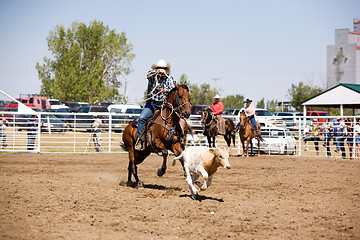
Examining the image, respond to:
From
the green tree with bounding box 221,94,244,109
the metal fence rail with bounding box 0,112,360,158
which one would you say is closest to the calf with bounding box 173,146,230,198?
the metal fence rail with bounding box 0,112,360,158

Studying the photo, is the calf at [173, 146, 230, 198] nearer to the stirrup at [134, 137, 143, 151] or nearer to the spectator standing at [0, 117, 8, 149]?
the stirrup at [134, 137, 143, 151]

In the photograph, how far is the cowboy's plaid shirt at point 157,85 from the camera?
8844mm

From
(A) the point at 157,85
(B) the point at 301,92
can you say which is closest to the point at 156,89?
(A) the point at 157,85

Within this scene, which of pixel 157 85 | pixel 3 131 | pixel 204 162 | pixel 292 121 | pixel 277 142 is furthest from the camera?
pixel 292 121

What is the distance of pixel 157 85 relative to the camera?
884 cm

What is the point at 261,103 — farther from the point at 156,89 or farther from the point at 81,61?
the point at 156,89

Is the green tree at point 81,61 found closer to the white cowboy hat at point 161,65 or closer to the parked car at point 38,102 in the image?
the parked car at point 38,102

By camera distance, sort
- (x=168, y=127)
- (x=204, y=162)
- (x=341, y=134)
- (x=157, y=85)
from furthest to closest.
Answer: (x=341, y=134)
(x=157, y=85)
(x=168, y=127)
(x=204, y=162)

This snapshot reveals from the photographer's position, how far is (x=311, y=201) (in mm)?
7621

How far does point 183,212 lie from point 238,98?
283 ft

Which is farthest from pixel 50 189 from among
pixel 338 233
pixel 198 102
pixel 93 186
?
pixel 198 102

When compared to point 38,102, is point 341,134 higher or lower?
lower

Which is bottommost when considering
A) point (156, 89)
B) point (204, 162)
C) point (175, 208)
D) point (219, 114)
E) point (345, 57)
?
point (175, 208)

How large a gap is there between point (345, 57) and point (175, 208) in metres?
67.1
